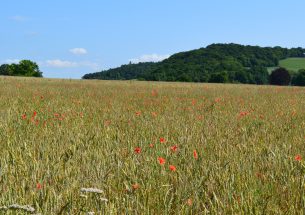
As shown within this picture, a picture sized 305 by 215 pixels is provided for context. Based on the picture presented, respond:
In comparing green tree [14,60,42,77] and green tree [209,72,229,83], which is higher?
green tree [14,60,42,77]

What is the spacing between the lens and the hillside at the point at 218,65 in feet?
315

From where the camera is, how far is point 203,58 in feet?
392

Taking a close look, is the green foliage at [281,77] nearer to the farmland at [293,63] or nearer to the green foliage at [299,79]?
the green foliage at [299,79]

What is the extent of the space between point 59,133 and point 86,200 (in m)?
2.54

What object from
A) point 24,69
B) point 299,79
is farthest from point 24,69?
point 299,79

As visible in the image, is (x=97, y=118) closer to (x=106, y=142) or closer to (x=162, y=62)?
(x=106, y=142)

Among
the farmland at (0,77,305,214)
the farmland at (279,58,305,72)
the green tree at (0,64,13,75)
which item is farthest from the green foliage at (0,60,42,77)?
the farmland at (0,77,305,214)

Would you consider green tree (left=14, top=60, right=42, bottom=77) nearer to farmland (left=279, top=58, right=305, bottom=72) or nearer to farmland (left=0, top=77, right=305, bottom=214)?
farmland (left=279, top=58, right=305, bottom=72)

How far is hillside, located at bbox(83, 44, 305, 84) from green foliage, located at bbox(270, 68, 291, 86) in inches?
204

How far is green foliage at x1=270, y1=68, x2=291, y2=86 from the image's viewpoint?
286 ft

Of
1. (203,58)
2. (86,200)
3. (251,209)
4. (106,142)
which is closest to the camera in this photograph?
(251,209)

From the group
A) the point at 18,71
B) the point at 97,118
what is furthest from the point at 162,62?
the point at 97,118

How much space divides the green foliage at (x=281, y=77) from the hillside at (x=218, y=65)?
17.0ft

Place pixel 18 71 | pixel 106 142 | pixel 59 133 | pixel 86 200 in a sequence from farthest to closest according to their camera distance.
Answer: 1. pixel 18 71
2. pixel 59 133
3. pixel 106 142
4. pixel 86 200
